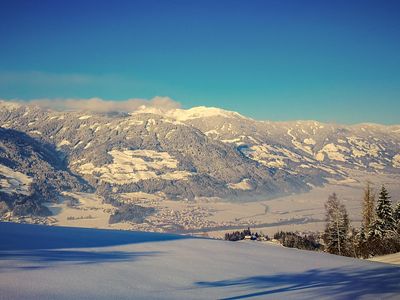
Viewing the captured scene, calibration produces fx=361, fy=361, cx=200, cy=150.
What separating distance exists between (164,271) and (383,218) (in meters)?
28.2

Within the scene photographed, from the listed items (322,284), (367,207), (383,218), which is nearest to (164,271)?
(322,284)

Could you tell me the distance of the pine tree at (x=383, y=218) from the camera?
2834 cm

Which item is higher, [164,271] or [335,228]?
[164,271]

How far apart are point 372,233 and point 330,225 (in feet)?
17.9

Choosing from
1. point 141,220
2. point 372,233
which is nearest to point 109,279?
point 372,233

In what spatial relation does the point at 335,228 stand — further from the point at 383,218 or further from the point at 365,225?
the point at 383,218

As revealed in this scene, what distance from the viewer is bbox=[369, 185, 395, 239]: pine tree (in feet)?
93.0

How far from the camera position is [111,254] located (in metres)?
7.05

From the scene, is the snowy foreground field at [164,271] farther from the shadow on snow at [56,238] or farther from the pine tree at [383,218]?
the pine tree at [383,218]

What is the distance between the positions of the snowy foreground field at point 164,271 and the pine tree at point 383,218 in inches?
882

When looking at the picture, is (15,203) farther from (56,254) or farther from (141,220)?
(56,254)

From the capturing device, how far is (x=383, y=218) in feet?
96.4

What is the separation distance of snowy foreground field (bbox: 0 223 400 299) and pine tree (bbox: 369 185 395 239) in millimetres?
22411

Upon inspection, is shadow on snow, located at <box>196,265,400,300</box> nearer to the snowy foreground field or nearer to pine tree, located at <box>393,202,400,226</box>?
the snowy foreground field
